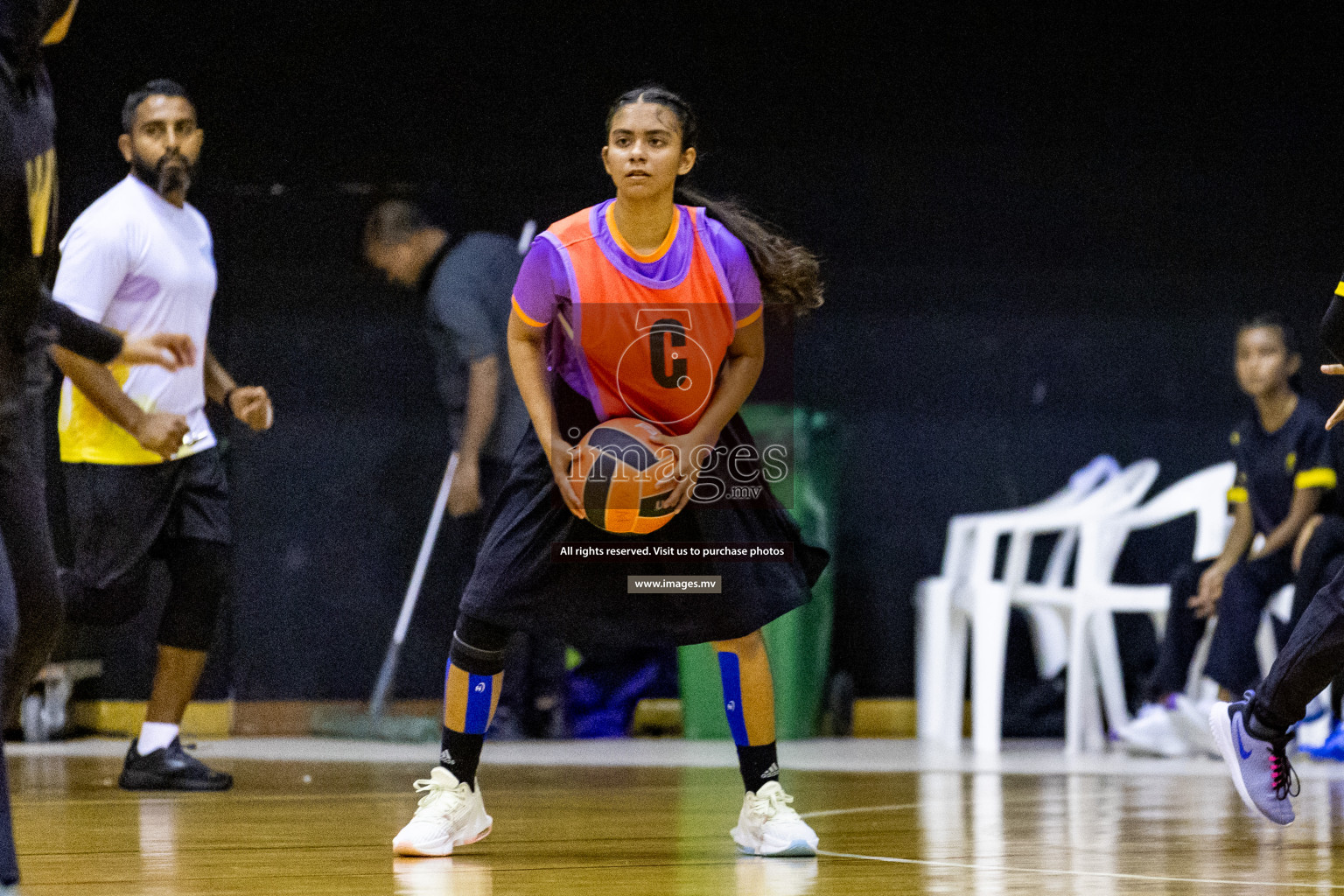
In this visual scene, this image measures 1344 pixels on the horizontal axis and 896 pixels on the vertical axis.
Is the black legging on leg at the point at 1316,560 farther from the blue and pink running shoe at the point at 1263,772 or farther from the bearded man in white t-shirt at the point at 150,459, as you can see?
the bearded man in white t-shirt at the point at 150,459

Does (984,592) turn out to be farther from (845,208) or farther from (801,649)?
(845,208)

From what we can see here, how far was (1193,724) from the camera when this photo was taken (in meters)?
5.09

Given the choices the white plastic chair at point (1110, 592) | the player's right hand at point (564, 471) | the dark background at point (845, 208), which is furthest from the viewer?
the dark background at point (845, 208)

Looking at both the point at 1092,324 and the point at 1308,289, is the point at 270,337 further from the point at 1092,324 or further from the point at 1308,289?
the point at 1308,289

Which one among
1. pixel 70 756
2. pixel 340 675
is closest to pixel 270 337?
pixel 340 675

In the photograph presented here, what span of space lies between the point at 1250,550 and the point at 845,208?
6.22 feet

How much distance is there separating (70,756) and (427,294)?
1894 millimetres

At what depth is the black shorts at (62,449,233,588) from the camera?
159 inches

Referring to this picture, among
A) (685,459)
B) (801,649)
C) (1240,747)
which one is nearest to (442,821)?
(685,459)

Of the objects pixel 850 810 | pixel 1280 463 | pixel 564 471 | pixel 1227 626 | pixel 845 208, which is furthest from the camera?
pixel 845 208

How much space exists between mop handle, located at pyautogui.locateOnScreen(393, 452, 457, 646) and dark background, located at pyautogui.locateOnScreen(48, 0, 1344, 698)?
0.16 feet

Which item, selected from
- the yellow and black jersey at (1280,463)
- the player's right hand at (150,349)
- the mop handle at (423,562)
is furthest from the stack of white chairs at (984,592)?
the player's right hand at (150,349)

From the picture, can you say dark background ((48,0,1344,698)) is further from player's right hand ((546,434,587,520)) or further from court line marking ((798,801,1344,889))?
court line marking ((798,801,1344,889))

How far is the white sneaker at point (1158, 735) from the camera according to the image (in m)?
5.14
